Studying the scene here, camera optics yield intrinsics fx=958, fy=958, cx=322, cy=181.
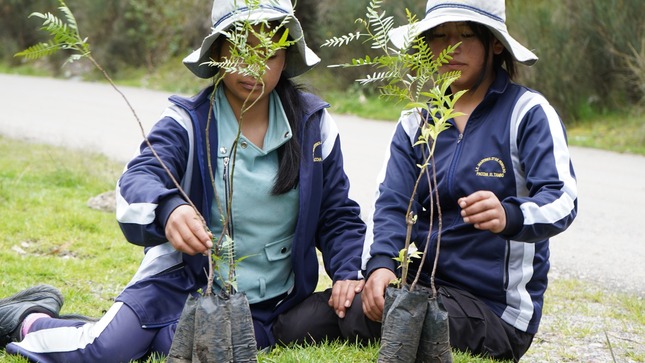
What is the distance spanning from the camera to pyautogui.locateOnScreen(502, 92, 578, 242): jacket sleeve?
297cm

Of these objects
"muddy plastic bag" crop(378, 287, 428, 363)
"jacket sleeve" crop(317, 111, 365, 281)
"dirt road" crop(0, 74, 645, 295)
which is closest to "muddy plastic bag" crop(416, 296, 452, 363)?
"muddy plastic bag" crop(378, 287, 428, 363)

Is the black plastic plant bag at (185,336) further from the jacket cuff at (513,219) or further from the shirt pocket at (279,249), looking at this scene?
the jacket cuff at (513,219)

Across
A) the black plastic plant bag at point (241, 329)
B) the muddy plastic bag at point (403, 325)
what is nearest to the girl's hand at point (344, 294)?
the muddy plastic bag at point (403, 325)

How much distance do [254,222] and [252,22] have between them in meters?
0.82

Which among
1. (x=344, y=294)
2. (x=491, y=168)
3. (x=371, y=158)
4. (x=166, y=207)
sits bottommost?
(x=371, y=158)

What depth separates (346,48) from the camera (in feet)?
50.1

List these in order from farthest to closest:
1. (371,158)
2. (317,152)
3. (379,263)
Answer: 1. (371,158)
2. (317,152)
3. (379,263)

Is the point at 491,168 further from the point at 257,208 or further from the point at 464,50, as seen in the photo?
the point at 257,208

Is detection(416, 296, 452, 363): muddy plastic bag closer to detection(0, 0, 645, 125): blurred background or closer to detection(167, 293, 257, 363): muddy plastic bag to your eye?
detection(167, 293, 257, 363): muddy plastic bag

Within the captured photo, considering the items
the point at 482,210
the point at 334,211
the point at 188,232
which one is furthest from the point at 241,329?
the point at 334,211

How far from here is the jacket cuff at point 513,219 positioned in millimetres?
2924

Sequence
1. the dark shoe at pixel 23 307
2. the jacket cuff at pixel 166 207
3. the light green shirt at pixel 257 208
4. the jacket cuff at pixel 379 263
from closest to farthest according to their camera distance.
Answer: the jacket cuff at pixel 166 207 → the jacket cuff at pixel 379 263 → the light green shirt at pixel 257 208 → the dark shoe at pixel 23 307

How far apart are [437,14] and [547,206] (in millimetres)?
879

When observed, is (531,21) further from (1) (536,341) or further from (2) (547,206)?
(2) (547,206)
